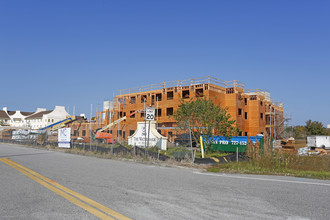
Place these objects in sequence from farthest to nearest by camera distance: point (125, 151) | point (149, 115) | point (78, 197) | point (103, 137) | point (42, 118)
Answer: point (42, 118), point (103, 137), point (125, 151), point (149, 115), point (78, 197)

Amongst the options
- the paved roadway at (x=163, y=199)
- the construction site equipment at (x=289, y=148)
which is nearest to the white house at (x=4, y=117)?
the construction site equipment at (x=289, y=148)

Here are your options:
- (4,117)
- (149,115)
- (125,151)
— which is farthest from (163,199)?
(4,117)

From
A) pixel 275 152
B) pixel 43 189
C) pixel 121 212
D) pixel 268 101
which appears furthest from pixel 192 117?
pixel 268 101

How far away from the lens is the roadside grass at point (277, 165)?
11914mm

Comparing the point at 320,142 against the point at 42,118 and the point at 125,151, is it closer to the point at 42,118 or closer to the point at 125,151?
the point at 125,151

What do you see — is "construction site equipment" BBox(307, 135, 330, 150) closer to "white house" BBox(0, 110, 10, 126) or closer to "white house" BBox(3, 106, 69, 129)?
"white house" BBox(3, 106, 69, 129)

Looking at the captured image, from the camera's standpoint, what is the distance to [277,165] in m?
12.9

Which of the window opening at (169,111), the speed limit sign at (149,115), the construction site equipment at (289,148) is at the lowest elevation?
the construction site equipment at (289,148)

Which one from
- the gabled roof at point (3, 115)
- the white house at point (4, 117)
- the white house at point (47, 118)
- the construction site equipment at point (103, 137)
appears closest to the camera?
the construction site equipment at point (103, 137)

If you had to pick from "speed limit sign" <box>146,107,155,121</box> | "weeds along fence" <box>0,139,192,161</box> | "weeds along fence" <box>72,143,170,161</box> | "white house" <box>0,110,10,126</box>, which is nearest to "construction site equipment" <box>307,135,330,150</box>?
"weeds along fence" <box>0,139,192,161</box>

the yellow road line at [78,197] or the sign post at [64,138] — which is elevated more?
the sign post at [64,138]

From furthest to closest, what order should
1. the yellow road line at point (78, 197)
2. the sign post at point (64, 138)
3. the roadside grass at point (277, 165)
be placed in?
the sign post at point (64, 138)
the roadside grass at point (277, 165)
the yellow road line at point (78, 197)

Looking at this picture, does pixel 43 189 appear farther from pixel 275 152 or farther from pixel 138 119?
pixel 138 119

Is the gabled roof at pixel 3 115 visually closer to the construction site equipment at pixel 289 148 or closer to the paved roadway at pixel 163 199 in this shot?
the construction site equipment at pixel 289 148
